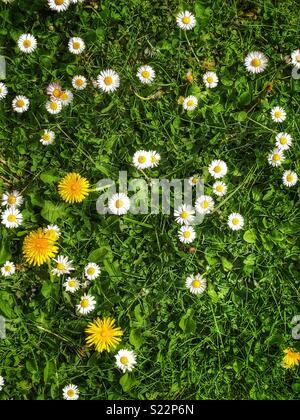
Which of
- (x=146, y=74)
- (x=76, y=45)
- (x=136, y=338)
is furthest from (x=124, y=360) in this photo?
(x=76, y=45)

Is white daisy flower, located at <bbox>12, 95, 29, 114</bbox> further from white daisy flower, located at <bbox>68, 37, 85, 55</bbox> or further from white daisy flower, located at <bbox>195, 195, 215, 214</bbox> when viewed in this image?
white daisy flower, located at <bbox>195, 195, 215, 214</bbox>

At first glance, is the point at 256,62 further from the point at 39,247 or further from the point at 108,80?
the point at 39,247

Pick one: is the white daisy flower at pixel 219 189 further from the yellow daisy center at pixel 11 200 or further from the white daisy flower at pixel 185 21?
the yellow daisy center at pixel 11 200

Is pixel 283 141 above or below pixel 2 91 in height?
below

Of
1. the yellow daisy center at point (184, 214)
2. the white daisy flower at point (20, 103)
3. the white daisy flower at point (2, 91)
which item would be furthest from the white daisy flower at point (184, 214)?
the white daisy flower at point (2, 91)

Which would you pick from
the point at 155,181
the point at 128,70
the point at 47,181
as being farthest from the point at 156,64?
the point at 47,181

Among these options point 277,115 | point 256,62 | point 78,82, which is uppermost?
point 256,62

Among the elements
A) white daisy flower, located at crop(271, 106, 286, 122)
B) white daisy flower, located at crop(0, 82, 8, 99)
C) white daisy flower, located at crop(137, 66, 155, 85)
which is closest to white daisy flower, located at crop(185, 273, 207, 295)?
white daisy flower, located at crop(271, 106, 286, 122)
